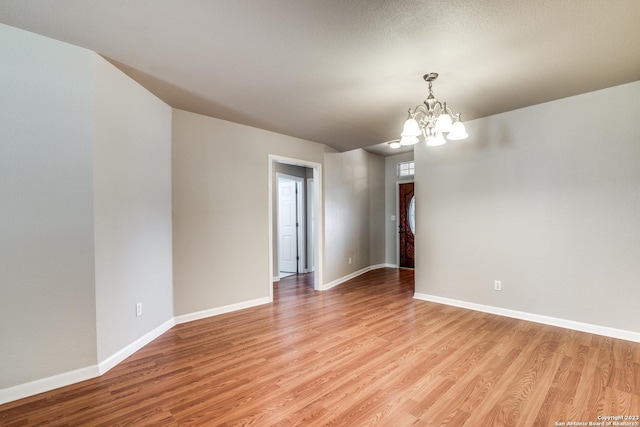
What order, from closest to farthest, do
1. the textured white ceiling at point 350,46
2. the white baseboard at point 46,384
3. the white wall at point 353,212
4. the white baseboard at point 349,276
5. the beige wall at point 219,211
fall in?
1. the textured white ceiling at point 350,46
2. the white baseboard at point 46,384
3. the beige wall at point 219,211
4. the white baseboard at point 349,276
5. the white wall at point 353,212

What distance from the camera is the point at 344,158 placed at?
5.71 metres

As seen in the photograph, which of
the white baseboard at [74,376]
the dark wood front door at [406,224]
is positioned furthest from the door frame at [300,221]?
the white baseboard at [74,376]

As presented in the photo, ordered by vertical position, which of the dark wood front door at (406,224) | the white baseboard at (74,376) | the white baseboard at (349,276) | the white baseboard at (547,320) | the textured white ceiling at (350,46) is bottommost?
the white baseboard at (349,276)

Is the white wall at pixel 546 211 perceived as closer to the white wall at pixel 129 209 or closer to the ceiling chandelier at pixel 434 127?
the ceiling chandelier at pixel 434 127

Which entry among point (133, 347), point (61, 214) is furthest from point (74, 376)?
point (61, 214)

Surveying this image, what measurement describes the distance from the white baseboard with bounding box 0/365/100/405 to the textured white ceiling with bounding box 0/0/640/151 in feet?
8.04

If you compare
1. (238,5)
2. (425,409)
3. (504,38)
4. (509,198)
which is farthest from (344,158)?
(425,409)

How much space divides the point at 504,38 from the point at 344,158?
3.78m

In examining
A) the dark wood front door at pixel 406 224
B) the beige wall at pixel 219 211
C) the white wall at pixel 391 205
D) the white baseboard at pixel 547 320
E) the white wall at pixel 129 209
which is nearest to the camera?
the white wall at pixel 129 209

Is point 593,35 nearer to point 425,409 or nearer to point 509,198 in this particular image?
point 509,198

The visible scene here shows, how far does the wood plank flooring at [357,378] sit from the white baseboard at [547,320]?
11cm

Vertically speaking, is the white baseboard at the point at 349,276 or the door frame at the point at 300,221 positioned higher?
the door frame at the point at 300,221

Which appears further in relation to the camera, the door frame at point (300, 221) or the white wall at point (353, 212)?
the door frame at point (300, 221)

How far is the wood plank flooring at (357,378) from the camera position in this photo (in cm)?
182
